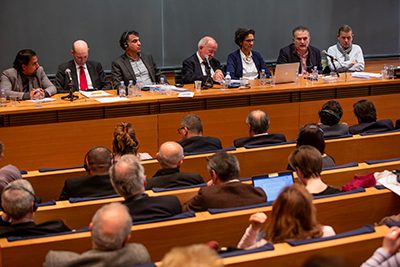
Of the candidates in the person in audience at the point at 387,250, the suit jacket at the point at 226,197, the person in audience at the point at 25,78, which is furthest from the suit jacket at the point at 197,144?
the person in audience at the point at 387,250

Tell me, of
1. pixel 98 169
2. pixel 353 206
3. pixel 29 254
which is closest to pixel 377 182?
pixel 353 206

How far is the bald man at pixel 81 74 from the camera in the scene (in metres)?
5.32

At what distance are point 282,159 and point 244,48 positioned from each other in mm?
2864

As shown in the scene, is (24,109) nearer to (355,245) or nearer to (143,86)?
(143,86)

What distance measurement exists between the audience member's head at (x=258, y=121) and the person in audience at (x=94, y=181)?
1.43 m

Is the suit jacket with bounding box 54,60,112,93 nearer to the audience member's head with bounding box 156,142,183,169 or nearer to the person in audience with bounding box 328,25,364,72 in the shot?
the audience member's head with bounding box 156,142,183,169

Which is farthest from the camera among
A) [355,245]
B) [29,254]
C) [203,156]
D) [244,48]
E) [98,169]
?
[244,48]

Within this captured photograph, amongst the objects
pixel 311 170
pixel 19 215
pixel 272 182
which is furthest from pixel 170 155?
pixel 19 215

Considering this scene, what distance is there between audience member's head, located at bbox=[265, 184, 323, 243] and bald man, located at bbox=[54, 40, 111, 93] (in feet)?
12.7

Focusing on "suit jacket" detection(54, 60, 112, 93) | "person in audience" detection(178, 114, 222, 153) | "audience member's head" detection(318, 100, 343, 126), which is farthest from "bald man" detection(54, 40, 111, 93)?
"audience member's head" detection(318, 100, 343, 126)

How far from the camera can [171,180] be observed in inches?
114

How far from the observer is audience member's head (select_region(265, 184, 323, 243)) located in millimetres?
1864

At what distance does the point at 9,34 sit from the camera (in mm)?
5805

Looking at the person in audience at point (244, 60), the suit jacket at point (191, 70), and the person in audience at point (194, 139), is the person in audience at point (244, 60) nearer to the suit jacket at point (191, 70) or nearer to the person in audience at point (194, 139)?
the suit jacket at point (191, 70)
